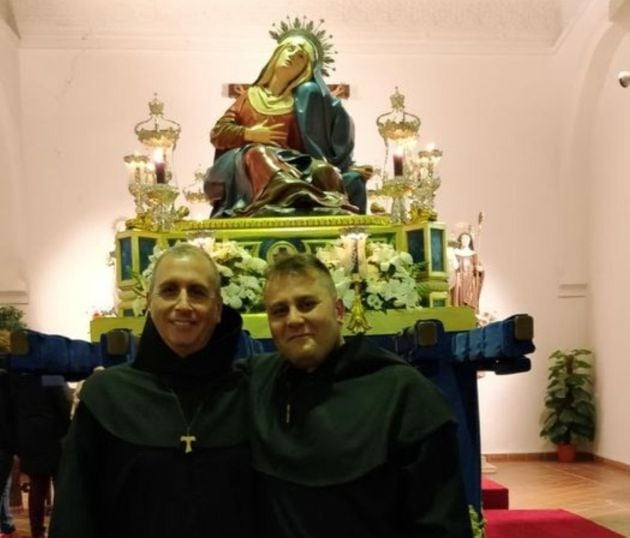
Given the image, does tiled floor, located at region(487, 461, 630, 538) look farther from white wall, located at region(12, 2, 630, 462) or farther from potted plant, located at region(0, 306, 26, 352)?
potted plant, located at region(0, 306, 26, 352)

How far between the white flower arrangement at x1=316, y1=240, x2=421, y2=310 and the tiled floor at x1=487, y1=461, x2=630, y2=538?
5.92 feet


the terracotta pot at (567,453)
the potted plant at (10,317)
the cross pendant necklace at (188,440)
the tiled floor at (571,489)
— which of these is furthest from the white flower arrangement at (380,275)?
the terracotta pot at (567,453)

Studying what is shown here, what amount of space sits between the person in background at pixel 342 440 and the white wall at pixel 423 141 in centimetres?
904

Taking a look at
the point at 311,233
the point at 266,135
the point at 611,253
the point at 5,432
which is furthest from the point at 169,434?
the point at 611,253

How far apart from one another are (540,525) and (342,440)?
404cm

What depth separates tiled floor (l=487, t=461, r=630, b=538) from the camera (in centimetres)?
617

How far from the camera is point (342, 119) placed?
21.6ft

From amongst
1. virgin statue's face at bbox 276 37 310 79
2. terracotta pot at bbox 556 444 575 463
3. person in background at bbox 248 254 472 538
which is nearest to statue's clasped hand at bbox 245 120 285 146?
virgin statue's face at bbox 276 37 310 79

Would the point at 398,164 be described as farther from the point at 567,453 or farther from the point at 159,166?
the point at 567,453

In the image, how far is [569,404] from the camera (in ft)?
33.2

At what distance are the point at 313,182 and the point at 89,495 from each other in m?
4.38

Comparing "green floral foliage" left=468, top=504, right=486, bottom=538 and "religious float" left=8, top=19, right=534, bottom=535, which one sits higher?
"religious float" left=8, top=19, right=534, bottom=535

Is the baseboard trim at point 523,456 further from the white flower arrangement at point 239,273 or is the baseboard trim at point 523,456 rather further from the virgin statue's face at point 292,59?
the white flower arrangement at point 239,273

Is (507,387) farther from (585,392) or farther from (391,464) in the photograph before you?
(391,464)
